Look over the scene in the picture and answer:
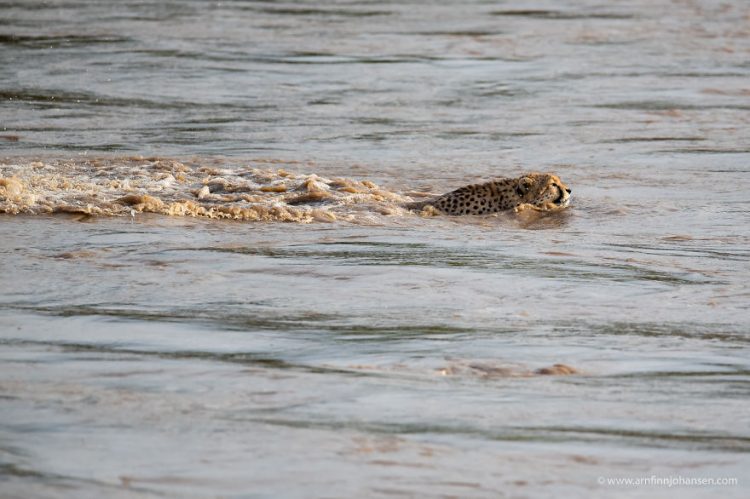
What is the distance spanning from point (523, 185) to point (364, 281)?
10.8 feet

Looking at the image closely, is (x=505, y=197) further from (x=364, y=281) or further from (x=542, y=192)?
(x=364, y=281)

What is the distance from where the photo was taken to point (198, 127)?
15.0 meters

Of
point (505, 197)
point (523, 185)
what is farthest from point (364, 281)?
point (523, 185)

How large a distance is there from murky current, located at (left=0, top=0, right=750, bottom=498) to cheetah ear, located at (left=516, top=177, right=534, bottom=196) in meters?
0.19

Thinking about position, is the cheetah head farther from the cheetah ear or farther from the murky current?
the murky current

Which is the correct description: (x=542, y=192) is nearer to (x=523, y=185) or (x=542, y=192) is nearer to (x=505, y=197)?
(x=523, y=185)

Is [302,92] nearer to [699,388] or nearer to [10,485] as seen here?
[699,388]

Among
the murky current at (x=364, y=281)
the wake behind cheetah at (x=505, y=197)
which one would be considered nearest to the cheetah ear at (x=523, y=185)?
the wake behind cheetah at (x=505, y=197)

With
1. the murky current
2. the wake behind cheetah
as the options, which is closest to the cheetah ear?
the wake behind cheetah

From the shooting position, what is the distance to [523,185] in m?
11.2

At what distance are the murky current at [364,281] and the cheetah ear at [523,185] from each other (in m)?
0.19

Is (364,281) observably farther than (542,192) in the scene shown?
No

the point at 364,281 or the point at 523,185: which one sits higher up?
the point at 364,281

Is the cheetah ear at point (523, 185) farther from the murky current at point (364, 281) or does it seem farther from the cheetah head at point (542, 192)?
the murky current at point (364, 281)
